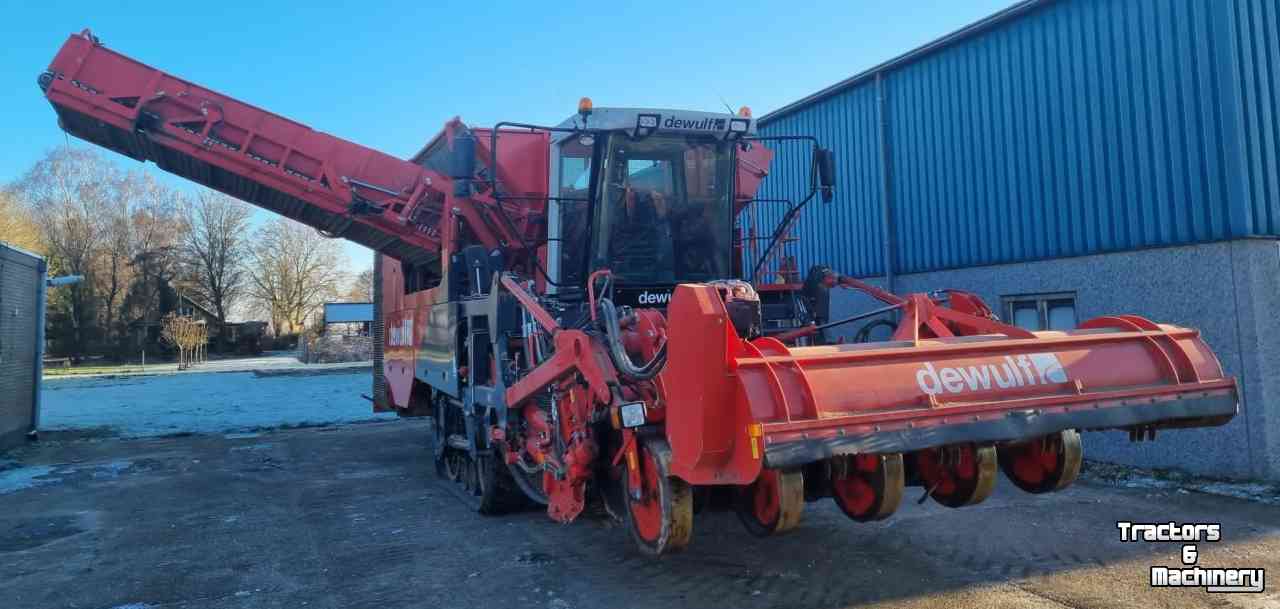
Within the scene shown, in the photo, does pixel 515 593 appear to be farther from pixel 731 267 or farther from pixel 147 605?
pixel 731 267

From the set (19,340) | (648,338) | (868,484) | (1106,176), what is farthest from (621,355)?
(19,340)

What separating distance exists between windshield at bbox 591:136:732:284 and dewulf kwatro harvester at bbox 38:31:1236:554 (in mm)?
18

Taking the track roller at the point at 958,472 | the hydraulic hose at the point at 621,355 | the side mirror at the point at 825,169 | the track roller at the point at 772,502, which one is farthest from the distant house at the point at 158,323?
the track roller at the point at 958,472

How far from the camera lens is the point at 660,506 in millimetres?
4246

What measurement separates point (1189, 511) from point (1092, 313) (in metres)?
2.60

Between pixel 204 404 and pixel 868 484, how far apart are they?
60.4 ft

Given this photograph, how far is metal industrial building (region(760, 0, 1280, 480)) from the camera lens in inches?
285

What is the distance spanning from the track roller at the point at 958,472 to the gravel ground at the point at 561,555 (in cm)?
51

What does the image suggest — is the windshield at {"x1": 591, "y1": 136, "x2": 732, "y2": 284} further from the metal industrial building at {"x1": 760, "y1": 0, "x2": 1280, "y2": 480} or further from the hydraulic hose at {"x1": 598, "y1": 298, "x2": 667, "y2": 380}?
the metal industrial building at {"x1": 760, "y1": 0, "x2": 1280, "y2": 480}

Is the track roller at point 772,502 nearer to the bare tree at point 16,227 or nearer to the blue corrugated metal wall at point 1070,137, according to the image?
the blue corrugated metal wall at point 1070,137

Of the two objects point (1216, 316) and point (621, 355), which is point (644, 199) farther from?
point (1216, 316)

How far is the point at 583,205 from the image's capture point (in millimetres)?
6203

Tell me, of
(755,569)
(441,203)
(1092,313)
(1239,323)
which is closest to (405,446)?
(441,203)

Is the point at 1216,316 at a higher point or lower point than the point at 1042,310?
lower
